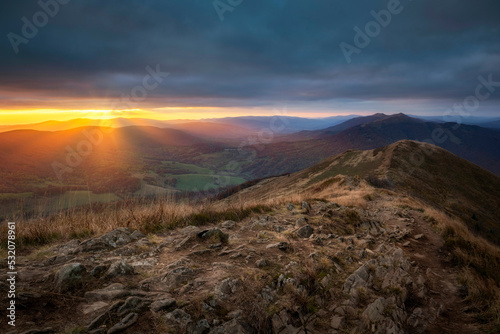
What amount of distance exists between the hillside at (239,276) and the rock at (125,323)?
12mm

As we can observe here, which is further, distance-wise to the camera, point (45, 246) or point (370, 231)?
point (370, 231)

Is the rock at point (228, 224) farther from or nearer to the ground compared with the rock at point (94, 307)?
nearer to the ground

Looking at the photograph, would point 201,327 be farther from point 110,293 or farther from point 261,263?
point 261,263

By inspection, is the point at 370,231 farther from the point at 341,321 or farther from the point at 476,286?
the point at 341,321

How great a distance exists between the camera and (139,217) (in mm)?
6910

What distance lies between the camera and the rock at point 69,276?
3.44m

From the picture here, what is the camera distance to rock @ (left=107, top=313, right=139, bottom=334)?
274cm

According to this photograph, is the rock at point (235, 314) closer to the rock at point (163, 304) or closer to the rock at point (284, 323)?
the rock at point (284, 323)

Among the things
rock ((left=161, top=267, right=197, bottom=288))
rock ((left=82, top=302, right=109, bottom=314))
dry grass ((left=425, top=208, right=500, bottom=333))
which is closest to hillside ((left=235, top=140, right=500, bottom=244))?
dry grass ((left=425, top=208, right=500, bottom=333))

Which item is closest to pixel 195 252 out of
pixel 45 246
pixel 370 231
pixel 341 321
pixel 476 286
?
pixel 341 321

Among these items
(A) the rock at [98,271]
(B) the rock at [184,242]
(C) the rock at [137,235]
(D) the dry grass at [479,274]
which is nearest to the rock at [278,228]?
(B) the rock at [184,242]

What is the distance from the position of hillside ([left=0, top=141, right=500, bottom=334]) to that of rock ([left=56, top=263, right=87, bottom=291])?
1cm

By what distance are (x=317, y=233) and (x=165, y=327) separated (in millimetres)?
5379

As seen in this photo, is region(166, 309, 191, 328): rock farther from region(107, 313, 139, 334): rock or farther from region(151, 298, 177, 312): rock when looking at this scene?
region(107, 313, 139, 334): rock
